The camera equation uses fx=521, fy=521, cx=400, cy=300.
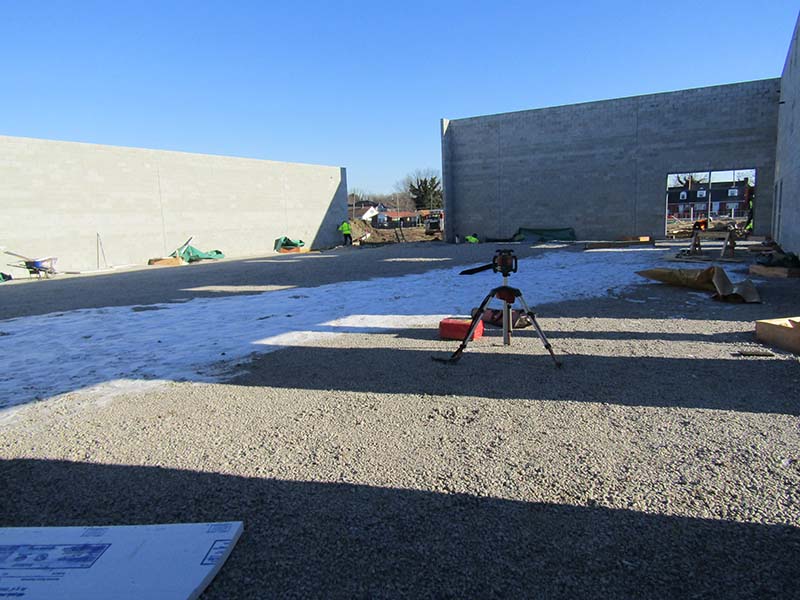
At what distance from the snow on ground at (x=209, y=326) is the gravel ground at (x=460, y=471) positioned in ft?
2.03

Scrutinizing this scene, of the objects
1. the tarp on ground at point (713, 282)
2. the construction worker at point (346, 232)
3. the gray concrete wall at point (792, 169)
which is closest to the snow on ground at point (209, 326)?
the tarp on ground at point (713, 282)

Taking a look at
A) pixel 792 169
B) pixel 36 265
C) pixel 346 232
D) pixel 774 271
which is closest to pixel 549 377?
pixel 774 271

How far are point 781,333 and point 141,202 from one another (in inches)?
932

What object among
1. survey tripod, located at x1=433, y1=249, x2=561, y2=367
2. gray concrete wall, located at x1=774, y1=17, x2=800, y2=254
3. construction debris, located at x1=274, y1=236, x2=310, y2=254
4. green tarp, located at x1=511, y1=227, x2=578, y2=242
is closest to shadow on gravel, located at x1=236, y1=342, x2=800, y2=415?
survey tripod, located at x1=433, y1=249, x2=561, y2=367

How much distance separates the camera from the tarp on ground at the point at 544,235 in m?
28.3

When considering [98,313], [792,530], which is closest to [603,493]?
[792,530]

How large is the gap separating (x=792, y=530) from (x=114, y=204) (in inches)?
961

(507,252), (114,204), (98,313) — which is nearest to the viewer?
(507,252)

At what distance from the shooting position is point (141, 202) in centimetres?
2292

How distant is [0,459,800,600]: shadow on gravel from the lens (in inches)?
85.0

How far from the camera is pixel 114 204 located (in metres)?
21.9

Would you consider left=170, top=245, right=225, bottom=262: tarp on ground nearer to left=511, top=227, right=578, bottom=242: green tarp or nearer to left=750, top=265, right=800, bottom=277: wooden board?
left=511, top=227, right=578, bottom=242: green tarp

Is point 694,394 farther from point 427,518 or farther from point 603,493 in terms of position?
point 427,518

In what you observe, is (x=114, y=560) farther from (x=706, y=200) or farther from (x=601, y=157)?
(x=706, y=200)
